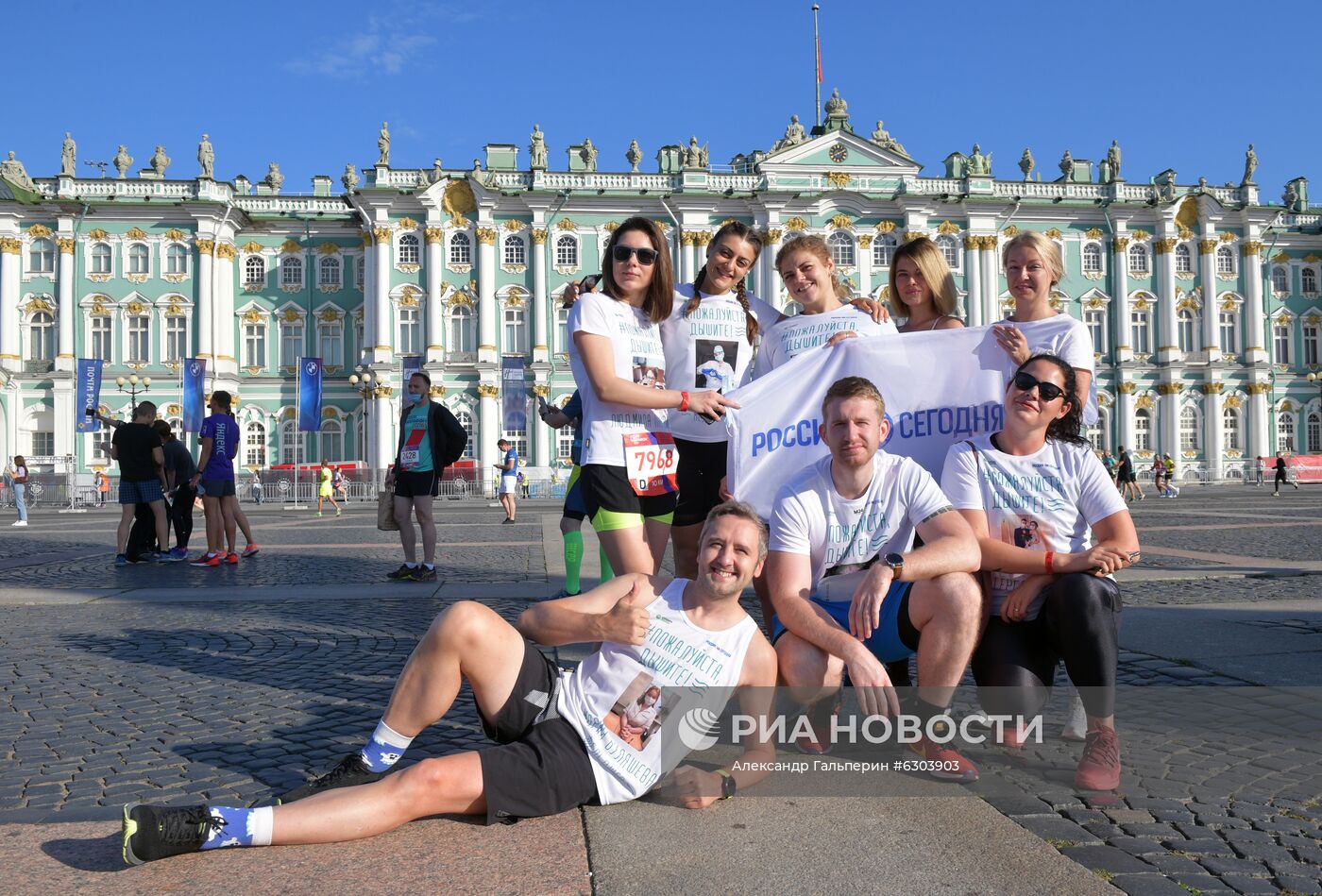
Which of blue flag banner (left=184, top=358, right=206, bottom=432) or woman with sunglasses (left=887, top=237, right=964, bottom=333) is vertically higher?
blue flag banner (left=184, top=358, right=206, bottom=432)

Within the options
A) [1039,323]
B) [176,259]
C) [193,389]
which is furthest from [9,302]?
[1039,323]

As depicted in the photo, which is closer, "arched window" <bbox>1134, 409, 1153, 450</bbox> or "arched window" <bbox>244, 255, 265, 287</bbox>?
"arched window" <bbox>244, 255, 265, 287</bbox>

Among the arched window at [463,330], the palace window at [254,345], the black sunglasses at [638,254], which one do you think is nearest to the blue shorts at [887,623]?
the black sunglasses at [638,254]

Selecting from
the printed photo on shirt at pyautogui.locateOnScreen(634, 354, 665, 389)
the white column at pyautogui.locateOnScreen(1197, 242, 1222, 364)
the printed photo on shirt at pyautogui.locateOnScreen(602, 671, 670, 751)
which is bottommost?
the printed photo on shirt at pyautogui.locateOnScreen(602, 671, 670, 751)

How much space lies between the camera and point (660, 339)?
3.96 m

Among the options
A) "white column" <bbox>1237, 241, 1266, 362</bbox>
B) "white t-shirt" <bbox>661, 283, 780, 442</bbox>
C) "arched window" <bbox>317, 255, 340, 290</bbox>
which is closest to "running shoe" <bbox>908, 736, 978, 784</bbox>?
"white t-shirt" <bbox>661, 283, 780, 442</bbox>

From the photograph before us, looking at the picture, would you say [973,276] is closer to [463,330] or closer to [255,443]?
[463,330]

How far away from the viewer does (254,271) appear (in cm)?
4362

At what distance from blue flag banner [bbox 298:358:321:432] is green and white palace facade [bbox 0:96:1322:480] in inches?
261

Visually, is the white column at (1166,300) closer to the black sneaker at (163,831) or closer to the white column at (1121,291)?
the white column at (1121,291)

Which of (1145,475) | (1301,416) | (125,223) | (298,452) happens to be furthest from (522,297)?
(1301,416)

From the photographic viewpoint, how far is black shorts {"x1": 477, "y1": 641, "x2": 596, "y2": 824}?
8.27ft

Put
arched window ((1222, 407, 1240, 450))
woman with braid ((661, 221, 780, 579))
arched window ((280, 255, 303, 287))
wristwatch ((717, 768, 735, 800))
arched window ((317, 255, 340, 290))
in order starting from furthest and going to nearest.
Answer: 1. arched window ((1222, 407, 1240, 450))
2. arched window ((317, 255, 340, 290))
3. arched window ((280, 255, 303, 287))
4. woman with braid ((661, 221, 780, 579))
5. wristwatch ((717, 768, 735, 800))

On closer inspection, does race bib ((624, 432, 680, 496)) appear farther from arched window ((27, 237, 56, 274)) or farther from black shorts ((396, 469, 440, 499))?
arched window ((27, 237, 56, 274))
